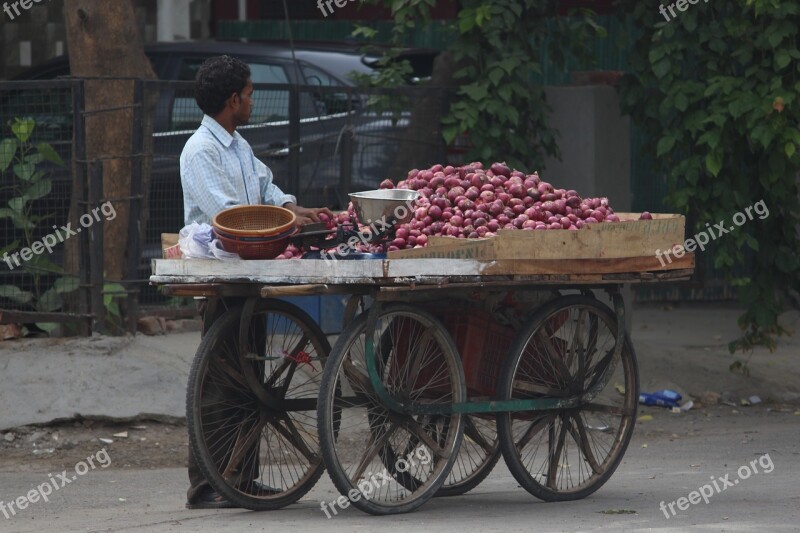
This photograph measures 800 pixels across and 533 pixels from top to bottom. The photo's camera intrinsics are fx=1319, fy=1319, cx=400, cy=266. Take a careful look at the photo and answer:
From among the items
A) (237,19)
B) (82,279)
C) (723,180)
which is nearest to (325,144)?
(82,279)

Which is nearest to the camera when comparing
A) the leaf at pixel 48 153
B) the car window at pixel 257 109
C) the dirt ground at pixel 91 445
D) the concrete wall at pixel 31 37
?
the dirt ground at pixel 91 445

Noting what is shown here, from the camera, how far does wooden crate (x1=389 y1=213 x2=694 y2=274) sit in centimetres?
546

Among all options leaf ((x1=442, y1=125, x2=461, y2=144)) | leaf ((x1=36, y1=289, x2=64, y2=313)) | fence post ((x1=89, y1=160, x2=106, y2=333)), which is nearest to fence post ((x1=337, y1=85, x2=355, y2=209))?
leaf ((x1=442, y1=125, x2=461, y2=144))

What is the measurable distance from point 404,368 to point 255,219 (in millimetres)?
915

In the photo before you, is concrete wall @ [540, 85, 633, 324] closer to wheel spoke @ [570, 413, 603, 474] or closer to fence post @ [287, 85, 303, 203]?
fence post @ [287, 85, 303, 203]

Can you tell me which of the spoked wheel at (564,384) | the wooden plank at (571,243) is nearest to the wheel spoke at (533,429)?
the spoked wheel at (564,384)

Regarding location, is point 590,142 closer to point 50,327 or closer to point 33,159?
point 33,159

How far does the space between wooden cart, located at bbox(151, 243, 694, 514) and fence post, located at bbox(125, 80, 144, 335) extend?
2.69 m

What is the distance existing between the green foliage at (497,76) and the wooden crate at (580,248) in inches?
135

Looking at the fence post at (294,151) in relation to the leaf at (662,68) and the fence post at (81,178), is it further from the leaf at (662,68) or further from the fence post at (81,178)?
the leaf at (662,68)

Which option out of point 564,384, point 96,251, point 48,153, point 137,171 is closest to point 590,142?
point 137,171

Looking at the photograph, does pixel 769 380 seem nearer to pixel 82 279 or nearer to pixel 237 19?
pixel 82 279

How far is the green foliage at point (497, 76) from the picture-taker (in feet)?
30.2

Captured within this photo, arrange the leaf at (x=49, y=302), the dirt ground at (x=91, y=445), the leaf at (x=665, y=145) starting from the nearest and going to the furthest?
the dirt ground at (x=91, y=445)
the leaf at (x=49, y=302)
the leaf at (x=665, y=145)
